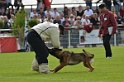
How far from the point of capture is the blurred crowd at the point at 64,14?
35.0m

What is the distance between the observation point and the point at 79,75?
1586cm

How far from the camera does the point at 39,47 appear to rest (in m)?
16.6

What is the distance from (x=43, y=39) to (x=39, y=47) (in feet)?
1.05

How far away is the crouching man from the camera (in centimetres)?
1650

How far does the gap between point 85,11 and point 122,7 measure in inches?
116

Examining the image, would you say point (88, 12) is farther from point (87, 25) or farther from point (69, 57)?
point (69, 57)

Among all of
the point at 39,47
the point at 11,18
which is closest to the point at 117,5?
the point at 11,18

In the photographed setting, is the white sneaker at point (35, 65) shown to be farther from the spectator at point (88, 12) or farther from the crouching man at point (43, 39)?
the spectator at point (88, 12)

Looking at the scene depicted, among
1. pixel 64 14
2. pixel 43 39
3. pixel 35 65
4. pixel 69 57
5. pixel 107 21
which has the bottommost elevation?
pixel 64 14

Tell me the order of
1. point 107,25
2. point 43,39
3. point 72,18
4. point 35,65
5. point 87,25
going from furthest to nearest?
point 72,18 → point 87,25 → point 107,25 → point 35,65 → point 43,39

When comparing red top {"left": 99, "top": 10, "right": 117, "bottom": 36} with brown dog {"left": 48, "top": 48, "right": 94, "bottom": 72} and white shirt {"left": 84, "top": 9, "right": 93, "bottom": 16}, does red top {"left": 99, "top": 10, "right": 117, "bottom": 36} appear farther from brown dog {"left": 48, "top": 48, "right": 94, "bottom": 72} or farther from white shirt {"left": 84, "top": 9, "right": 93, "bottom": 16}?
white shirt {"left": 84, "top": 9, "right": 93, "bottom": 16}

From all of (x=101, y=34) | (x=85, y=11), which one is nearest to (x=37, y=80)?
(x=101, y=34)

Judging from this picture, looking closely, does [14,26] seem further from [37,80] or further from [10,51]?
[37,80]

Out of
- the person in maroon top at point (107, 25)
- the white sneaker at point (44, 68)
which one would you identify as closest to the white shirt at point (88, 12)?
the person in maroon top at point (107, 25)
